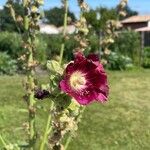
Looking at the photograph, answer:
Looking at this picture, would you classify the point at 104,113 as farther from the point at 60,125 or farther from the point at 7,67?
the point at 60,125

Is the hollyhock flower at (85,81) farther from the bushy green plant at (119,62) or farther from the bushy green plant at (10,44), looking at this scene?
the bushy green plant at (10,44)

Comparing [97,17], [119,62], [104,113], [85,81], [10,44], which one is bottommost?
[119,62]

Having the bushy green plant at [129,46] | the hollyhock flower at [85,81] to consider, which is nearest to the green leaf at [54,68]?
the hollyhock flower at [85,81]

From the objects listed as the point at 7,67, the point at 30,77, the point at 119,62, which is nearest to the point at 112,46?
the point at 119,62

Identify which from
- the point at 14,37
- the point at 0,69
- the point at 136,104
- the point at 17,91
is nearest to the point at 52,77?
the point at 136,104

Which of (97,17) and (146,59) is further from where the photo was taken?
(146,59)

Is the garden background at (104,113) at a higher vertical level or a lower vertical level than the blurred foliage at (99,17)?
lower
